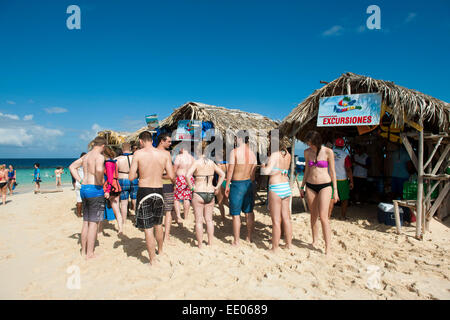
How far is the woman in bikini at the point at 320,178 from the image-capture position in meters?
3.55

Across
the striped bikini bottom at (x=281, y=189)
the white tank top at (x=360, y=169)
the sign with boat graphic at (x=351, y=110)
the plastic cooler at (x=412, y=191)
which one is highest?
the sign with boat graphic at (x=351, y=110)

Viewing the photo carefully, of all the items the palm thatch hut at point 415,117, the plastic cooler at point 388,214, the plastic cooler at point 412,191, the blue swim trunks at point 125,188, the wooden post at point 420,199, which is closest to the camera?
the wooden post at point 420,199

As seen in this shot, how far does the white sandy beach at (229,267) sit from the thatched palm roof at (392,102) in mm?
2189

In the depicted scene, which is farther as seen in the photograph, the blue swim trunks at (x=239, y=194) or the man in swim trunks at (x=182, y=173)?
the man in swim trunks at (x=182, y=173)

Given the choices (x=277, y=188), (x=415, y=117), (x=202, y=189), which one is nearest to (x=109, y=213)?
(x=202, y=189)

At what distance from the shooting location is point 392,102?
4.83 metres

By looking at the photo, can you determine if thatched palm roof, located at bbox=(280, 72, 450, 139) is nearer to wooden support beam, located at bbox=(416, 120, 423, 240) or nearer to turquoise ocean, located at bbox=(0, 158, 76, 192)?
wooden support beam, located at bbox=(416, 120, 423, 240)

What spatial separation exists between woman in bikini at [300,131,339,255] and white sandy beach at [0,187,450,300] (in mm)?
577

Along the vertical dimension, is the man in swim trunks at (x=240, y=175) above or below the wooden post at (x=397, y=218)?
above

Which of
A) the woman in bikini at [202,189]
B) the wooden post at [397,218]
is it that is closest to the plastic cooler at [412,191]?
the wooden post at [397,218]

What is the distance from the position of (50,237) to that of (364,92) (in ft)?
23.3

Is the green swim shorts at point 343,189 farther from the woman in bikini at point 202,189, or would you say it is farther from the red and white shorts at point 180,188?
the red and white shorts at point 180,188
